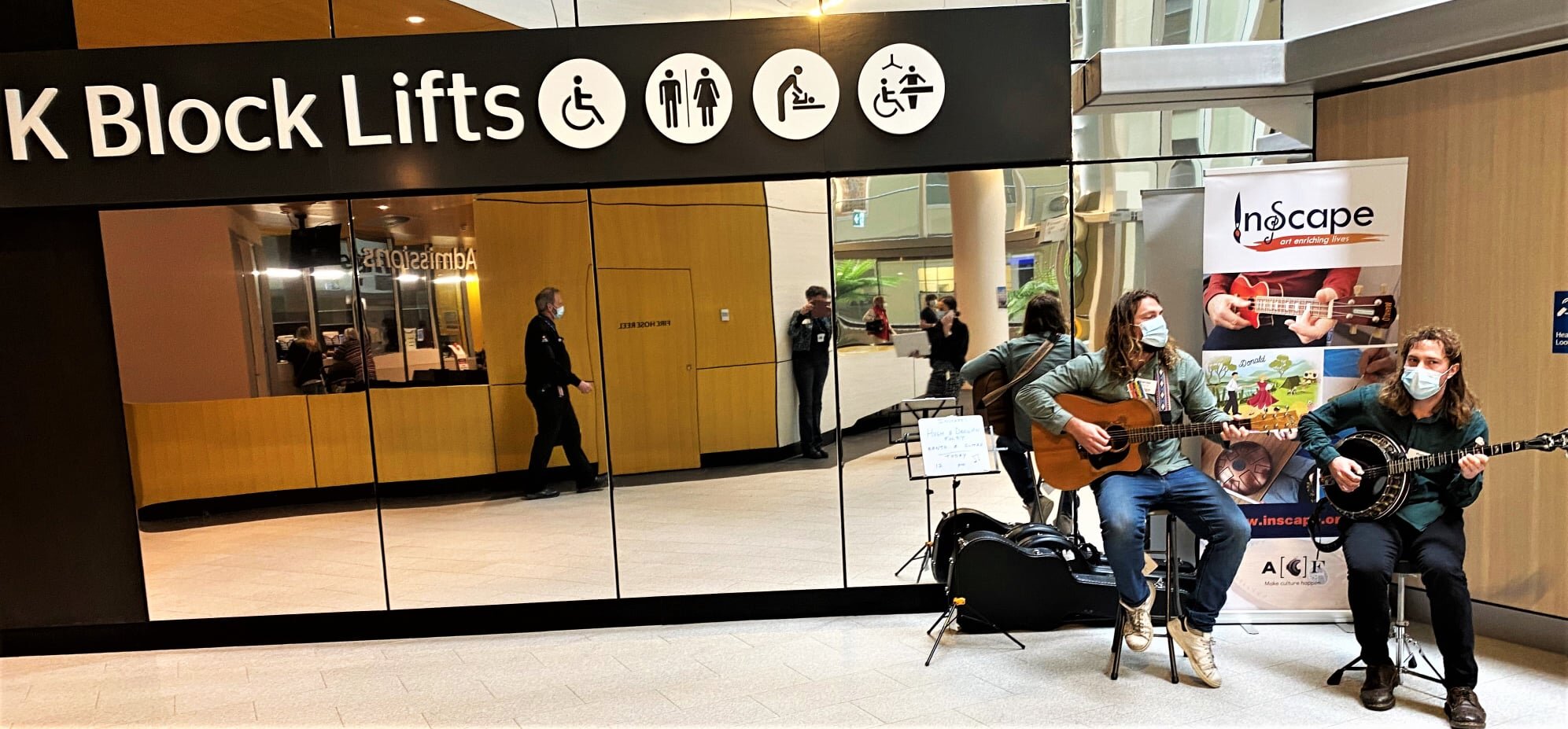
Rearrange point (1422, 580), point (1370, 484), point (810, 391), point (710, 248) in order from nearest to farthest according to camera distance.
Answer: point (1422, 580) < point (1370, 484) < point (710, 248) < point (810, 391)

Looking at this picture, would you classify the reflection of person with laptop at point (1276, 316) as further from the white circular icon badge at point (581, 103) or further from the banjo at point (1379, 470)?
the white circular icon badge at point (581, 103)

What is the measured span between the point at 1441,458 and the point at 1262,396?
84 cm

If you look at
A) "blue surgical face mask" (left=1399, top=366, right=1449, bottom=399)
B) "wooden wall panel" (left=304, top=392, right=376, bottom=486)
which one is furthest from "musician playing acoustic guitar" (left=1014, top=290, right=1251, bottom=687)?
"wooden wall panel" (left=304, top=392, right=376, bottom=486)

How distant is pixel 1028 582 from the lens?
405 cm

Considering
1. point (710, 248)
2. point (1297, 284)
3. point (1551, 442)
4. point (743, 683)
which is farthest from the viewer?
point (710, 248)

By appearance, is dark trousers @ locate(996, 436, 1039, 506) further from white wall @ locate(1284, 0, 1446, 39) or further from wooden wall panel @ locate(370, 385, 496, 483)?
wooden wall panel @ locate(370, 385, 496, 483)

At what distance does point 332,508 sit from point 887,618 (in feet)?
10.3

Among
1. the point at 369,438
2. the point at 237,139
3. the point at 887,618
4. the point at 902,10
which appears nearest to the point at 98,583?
the point at 369,438

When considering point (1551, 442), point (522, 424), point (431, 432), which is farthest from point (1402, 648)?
point (431, 432)

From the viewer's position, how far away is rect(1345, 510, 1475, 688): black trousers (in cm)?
312

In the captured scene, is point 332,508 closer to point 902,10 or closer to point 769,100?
point 769,100

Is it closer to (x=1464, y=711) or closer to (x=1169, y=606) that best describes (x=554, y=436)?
(x=1169, y=606)

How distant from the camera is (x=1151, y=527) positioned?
4.32 metres

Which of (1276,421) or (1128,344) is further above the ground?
(1128,344)
